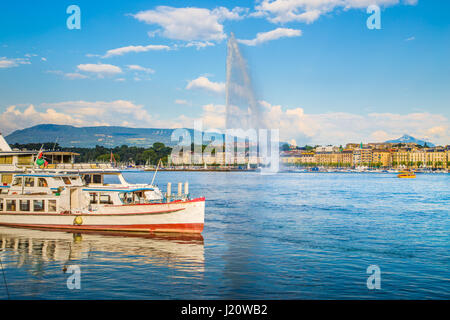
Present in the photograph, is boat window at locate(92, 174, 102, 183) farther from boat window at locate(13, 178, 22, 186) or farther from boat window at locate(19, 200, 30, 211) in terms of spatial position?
boat window at locate(13, 178, 22, 186)

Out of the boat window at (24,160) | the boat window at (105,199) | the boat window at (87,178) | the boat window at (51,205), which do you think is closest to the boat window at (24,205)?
the boat window at (51,205)

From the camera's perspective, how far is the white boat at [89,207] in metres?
22.4

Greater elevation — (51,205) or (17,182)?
(17,182)

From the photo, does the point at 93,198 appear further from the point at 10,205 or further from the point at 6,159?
the point at 6,159

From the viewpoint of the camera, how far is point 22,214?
78.9ft

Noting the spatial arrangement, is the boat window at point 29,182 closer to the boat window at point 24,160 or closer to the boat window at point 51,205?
the boat window at point 51,205

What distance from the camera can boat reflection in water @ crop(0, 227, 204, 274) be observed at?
16.7 metres

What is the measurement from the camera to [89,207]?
23.7 meters

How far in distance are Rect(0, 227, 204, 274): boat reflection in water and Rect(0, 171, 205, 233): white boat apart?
569 millimetres

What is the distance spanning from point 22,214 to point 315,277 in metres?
17.8

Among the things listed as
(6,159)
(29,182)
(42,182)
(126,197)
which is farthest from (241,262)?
(6,159)

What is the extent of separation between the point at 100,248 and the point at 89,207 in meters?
5.12

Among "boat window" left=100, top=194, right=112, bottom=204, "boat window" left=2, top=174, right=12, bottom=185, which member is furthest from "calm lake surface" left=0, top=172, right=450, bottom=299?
"boat window" left=2, top=174, right=12, bottom=185
